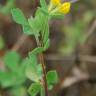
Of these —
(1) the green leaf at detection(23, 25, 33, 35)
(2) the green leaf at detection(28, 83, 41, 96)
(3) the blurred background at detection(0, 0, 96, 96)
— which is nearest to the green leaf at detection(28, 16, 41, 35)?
(1) the green leaf at detection(23, 25, 33, 35)

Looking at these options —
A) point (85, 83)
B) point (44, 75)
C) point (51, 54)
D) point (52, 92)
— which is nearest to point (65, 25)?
point (51, 54)

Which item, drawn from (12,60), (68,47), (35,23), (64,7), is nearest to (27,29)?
(35,23)

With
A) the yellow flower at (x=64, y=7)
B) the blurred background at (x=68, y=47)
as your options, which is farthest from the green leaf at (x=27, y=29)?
the blurred background at (x=68, y=47)

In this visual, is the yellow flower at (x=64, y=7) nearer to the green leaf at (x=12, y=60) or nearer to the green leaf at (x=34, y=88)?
the green leaf at (x=34, y=88)

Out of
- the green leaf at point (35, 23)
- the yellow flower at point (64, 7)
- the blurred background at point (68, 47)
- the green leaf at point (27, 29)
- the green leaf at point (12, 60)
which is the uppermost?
the yellow flower at point (64, 7)

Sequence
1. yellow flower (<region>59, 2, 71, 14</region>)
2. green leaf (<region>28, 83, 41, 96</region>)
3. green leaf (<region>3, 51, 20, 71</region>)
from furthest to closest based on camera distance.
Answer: green leaf (<region>3, 51, 20, 71</region>) → green leaf (<region>28, 83, 41, 96</region>) → yellow flower (<region>59, 2, 71, 14</region>)

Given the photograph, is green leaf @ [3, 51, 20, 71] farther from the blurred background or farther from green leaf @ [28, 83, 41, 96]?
green leaf @ [28, 83, 41, 96]

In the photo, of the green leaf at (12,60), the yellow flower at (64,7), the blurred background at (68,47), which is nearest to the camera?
the yellow flower at (64,7)

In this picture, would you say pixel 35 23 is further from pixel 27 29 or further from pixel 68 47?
pixel 68 47
